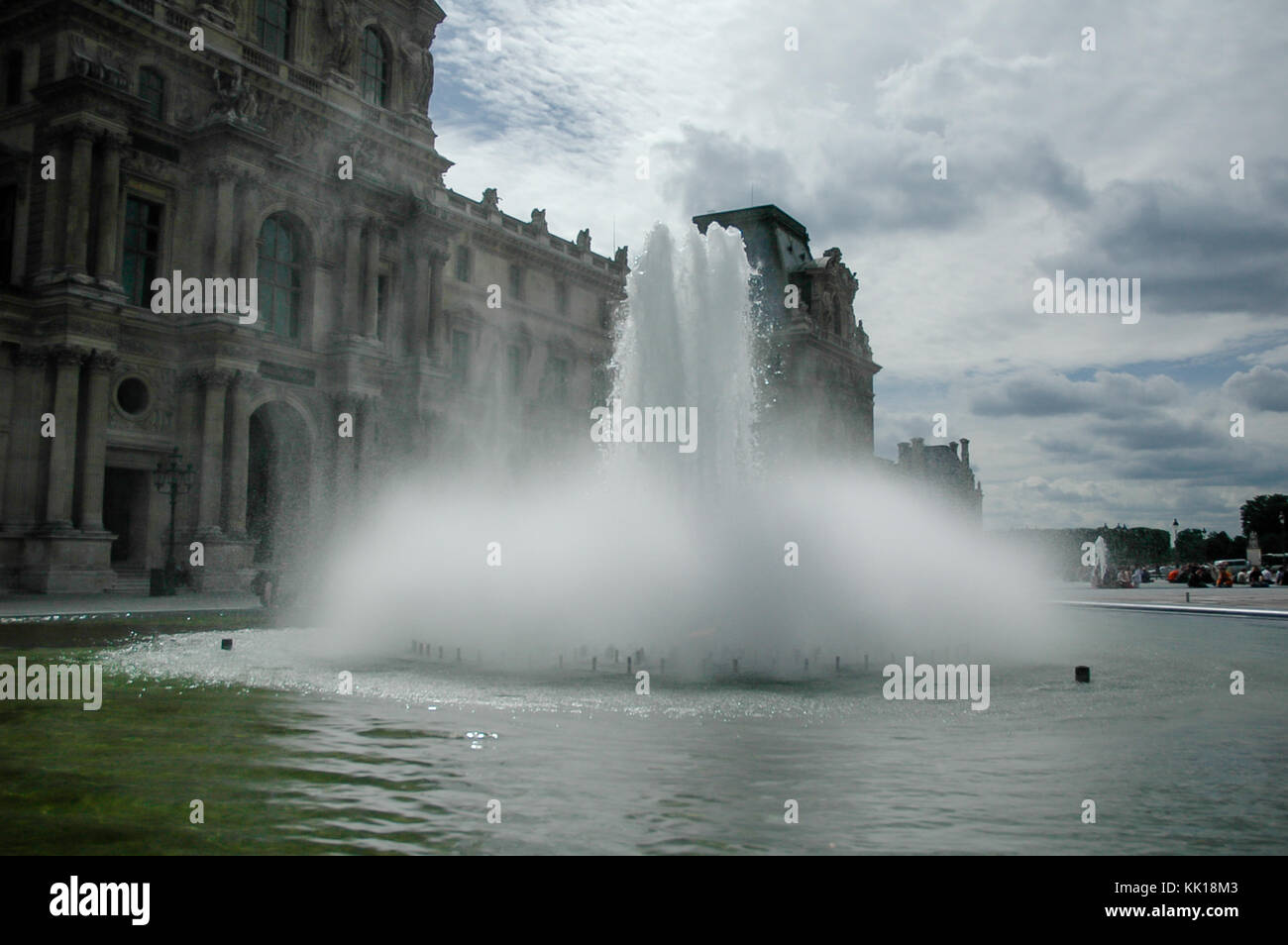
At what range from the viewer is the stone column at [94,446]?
94.9 ft

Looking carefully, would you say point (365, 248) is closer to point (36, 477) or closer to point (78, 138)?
point (78, 138)

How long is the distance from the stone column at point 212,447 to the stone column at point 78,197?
15.8ft

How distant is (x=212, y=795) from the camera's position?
600cm

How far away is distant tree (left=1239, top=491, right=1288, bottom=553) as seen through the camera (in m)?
114

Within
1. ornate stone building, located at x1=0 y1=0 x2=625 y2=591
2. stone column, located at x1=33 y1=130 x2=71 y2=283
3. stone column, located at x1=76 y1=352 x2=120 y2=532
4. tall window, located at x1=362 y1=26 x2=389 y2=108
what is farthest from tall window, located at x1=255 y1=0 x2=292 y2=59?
stone column, located at x1=76 y1=352 x2=120 y2=532

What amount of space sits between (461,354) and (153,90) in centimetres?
1953

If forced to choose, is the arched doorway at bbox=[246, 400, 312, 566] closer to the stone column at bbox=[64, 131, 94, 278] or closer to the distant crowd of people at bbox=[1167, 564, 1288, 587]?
the stone column at bbox=[64, 131, 94, 278]

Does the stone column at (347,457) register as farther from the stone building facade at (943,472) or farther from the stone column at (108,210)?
the stone building facade at (943,472)

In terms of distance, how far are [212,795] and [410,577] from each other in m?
13.3

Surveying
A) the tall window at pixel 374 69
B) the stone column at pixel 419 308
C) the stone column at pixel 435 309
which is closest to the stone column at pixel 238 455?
the stone column at pixel 419 308

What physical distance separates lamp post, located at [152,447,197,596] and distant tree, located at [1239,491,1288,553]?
11629 cm

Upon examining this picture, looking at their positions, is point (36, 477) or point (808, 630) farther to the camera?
point (36, 477)

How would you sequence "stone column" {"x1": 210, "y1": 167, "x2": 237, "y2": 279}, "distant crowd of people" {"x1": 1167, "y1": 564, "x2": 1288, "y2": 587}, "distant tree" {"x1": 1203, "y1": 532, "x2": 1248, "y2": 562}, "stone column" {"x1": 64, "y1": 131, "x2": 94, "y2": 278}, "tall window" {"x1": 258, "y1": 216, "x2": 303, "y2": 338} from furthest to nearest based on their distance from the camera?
1. "distant tree" {"x1": 1203, "y1": 532, "x2": 1248, "y2": 562}
2. "distant crowd of people" {"x1": 1167, "y1": 564, "x2": 1288, "y2": 587}
3. "tall window" {"x1": 258, "y1": 216, "x2": 303, "y2": 338}
4. "stone column" {"x1": 210, "y1": 167, "x2": 237, "y2": 279}
5. "stone column" {"x1": 64, "y1": 131, "x2": 94, "y2": 278}
